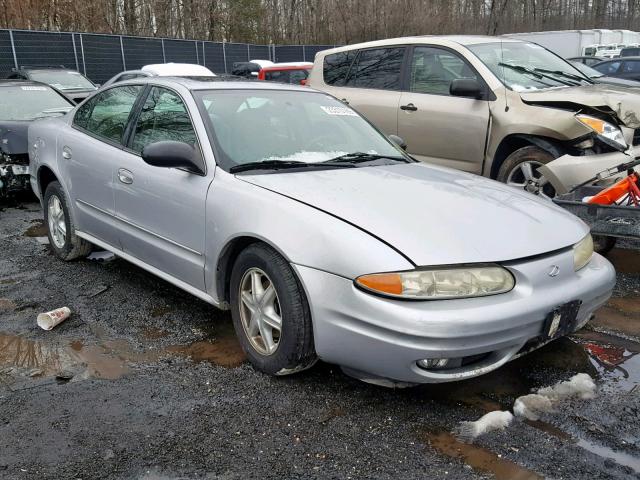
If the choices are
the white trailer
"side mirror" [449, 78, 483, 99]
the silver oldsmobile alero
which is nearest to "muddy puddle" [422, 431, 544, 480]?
the silver oldsmobile alero

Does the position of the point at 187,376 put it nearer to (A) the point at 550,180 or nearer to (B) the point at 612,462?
(B) the point at 612,462

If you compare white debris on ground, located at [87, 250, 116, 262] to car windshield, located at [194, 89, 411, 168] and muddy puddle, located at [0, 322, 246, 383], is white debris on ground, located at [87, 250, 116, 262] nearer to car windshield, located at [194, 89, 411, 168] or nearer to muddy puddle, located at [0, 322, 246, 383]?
muddy puddle, located at [0, 322, 246, 383]

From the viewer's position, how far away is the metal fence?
54.0 feet

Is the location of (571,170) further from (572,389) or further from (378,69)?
(378,69)

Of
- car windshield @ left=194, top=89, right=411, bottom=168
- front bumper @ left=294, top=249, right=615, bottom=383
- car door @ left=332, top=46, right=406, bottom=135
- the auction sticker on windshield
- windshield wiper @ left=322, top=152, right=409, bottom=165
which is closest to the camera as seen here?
front bumper @ left=294, top=249, right=615, bottom=383

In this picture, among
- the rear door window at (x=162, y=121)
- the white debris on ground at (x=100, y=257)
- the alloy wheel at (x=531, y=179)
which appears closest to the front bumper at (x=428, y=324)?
the rear door window at (x=162, y=121)

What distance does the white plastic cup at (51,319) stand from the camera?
12.9ft

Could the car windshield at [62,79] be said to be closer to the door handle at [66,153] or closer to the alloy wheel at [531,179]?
the door handle at [66,153]

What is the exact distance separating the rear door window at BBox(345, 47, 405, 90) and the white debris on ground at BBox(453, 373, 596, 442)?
4.49 meters

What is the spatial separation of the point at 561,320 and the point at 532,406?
1.41 feet

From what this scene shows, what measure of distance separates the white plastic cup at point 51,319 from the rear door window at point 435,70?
433 cm

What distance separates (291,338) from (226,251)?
676 millimetres

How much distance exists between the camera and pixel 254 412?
2.89 m

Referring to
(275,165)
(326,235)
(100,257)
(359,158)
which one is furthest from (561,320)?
(100,257)
